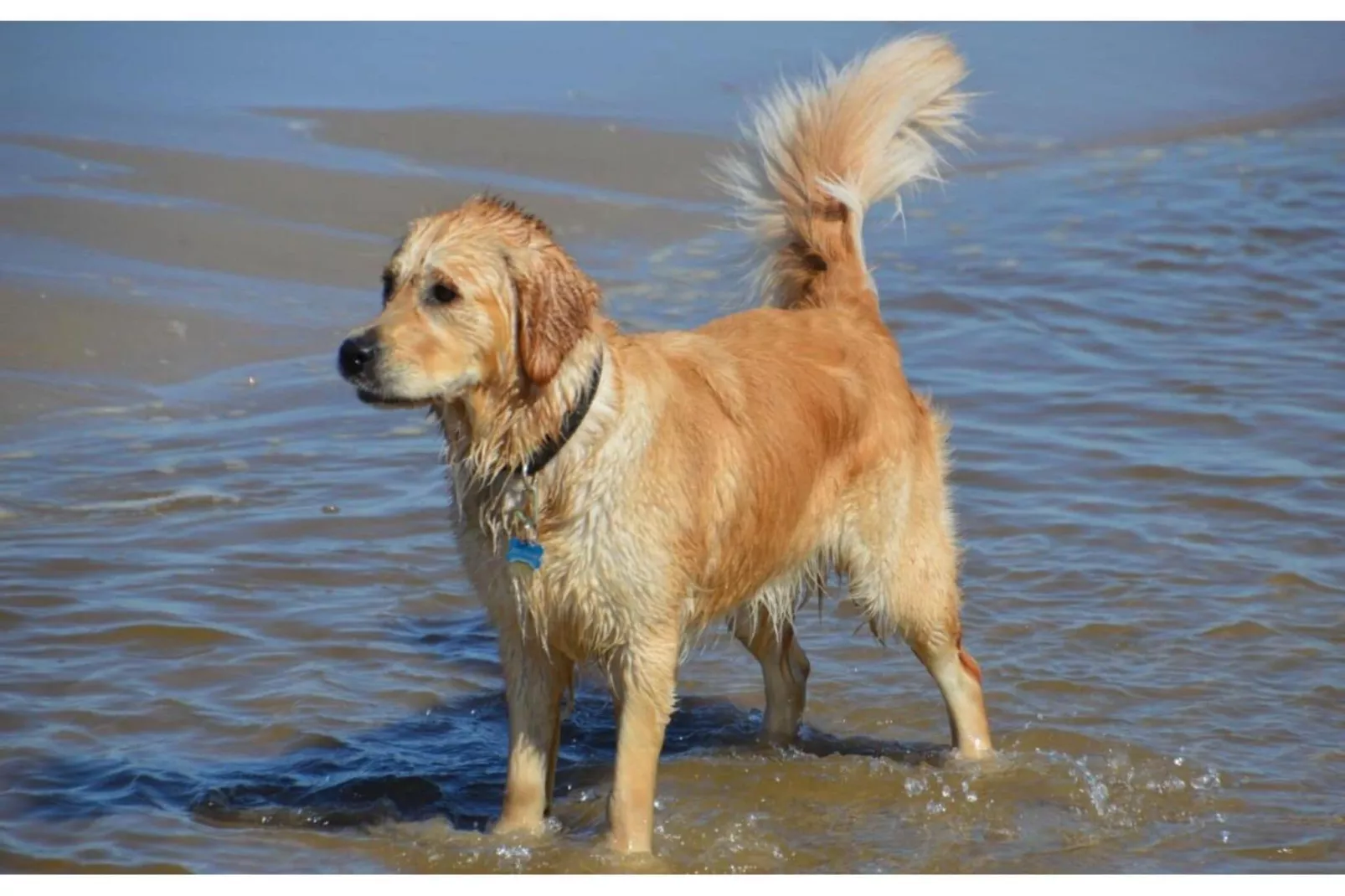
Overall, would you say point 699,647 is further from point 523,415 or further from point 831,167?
point 523,415

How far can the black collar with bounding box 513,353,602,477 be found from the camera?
4805mm

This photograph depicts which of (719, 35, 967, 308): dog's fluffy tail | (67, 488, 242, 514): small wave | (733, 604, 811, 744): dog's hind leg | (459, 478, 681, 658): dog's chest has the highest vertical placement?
(719, 35, 967, 308): dog's fluffy tail

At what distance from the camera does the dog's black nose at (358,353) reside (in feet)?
14.8

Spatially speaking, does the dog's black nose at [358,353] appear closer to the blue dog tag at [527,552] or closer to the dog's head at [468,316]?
the dog's head at [468,316]

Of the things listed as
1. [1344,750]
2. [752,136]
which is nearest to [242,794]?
[752,136]

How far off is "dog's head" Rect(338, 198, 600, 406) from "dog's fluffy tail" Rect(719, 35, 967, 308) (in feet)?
6.04

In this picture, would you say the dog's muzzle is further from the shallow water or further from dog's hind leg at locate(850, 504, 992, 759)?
dog's hind leg at locate(850, 504, 992, 759)

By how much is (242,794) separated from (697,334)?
6.68 ft

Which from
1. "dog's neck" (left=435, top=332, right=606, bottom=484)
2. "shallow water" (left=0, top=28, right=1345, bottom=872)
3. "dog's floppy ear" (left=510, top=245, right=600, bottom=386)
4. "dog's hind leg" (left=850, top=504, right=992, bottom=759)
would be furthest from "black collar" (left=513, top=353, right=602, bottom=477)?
"dog's hind leg" (left=850, top=504, right=992, bottom=759)

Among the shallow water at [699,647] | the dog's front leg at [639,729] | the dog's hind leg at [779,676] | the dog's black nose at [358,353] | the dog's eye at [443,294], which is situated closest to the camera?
the dog's black nose at [358,353]

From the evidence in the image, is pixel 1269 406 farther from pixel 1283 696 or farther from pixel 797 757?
pixel 797 757

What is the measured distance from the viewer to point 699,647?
724 cm

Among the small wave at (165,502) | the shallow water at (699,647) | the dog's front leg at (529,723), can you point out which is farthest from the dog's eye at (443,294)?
the small wave at (165,502)

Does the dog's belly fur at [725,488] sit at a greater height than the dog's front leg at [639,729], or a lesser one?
greater
